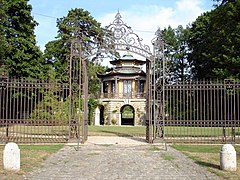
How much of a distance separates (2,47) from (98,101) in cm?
1827

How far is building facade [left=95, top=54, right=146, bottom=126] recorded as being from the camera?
135ft

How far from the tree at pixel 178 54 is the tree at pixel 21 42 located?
20482 millimetres

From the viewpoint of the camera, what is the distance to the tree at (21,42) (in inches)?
1164

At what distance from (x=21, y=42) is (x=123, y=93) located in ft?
54.8

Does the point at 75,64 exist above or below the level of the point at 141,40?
below

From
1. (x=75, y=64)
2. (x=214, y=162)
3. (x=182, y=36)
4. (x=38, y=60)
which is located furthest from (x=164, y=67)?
(x=182, y=36)

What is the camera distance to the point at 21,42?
30203 millimetres

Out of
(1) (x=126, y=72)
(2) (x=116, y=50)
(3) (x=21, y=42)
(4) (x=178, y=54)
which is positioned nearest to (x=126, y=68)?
(1) (x=126, y=72)

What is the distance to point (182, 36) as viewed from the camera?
168 feet

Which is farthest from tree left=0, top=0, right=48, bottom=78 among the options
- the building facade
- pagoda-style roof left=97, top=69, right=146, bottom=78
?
pagoda-style roof left=97, top=69, right=146, bottom=78

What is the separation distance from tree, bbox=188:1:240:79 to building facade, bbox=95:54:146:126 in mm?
7791

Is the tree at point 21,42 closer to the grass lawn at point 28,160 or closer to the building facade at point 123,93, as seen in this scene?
the building facade at point 123,93

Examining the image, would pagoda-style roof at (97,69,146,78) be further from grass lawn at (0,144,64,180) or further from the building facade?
grass lawn at (0,144,64,180)

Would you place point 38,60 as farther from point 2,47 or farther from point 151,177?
point 151,177
